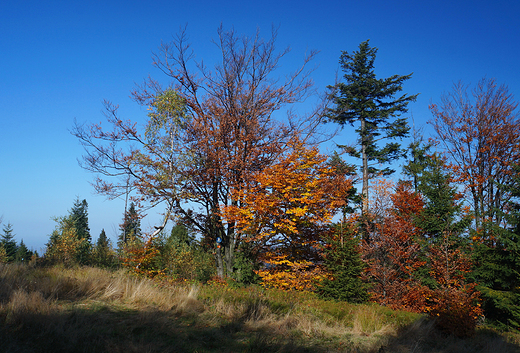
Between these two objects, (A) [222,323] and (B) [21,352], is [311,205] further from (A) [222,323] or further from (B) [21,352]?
(B) [21,352]

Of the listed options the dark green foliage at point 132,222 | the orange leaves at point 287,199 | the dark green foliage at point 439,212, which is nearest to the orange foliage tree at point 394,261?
the dark green foliage at point 439,212

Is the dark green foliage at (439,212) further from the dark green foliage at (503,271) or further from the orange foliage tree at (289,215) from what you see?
the orange foliage tree at (289,215)

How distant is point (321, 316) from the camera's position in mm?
8969

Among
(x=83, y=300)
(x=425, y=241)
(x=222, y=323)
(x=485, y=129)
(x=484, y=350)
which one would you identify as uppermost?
(x=485, y=129)

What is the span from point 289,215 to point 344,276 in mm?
3338

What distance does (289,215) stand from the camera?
1422 centimetres

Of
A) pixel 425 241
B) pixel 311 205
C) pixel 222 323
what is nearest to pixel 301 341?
pixel 222 323

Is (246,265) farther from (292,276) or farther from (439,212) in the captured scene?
(439,212)

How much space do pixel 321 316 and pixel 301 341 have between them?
2260mm

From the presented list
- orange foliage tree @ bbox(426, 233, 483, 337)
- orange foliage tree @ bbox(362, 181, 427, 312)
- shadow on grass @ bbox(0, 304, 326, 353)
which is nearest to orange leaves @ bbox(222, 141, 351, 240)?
orange foliage tree @ bbox(362, 181, 427, 312)

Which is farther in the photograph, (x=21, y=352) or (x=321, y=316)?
(x=321, y=316)

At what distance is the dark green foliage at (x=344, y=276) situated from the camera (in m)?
12.5

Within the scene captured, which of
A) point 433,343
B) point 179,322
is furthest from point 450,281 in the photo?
point 179,322

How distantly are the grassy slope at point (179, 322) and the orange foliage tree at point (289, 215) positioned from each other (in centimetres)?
352
